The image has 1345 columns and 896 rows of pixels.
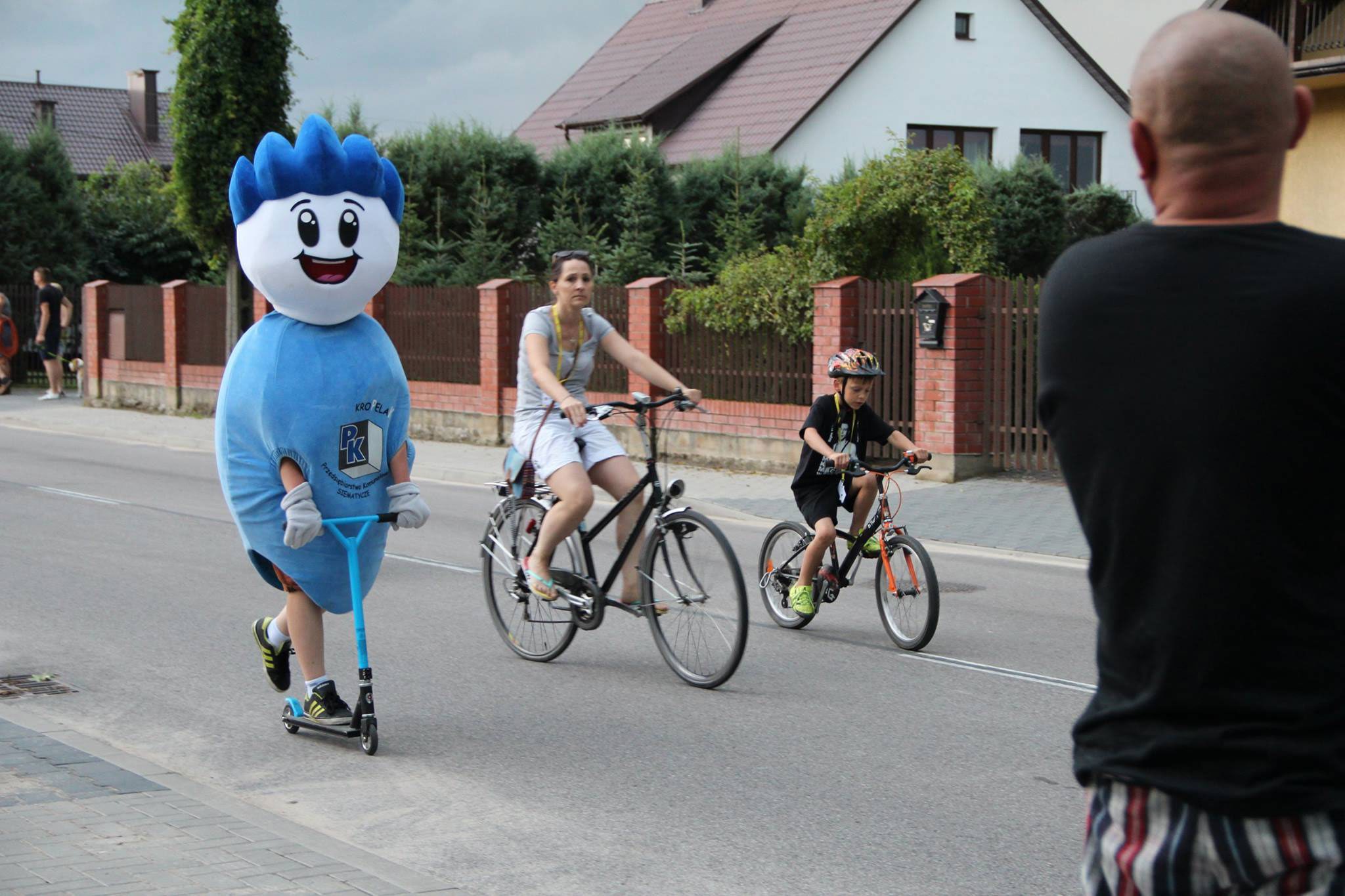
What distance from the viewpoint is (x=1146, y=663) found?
1992 mm

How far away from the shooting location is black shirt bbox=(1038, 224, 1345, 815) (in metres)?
1.88

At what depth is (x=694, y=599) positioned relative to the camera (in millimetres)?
6738

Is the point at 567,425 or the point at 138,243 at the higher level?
the point at 138,243

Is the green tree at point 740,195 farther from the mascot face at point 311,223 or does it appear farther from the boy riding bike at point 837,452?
the mascot face at point 311,223

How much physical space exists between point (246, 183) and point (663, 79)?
3207 cm

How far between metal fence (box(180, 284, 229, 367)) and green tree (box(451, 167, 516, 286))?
3869mm

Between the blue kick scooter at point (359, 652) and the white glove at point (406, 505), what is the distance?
3 cm

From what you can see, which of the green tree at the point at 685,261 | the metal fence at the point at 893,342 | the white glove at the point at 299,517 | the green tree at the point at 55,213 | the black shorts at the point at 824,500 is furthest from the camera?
the green tree at the point at 55,213

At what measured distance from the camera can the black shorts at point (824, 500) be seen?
7.88 metres

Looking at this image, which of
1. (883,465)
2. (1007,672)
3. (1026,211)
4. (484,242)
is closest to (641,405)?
(883,465)

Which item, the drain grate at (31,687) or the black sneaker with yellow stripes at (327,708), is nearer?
the black sneaker with yellow stripes at (327,708)

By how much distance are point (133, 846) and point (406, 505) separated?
1835 millimetres

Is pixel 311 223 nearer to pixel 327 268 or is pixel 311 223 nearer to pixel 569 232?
pixel 327 268

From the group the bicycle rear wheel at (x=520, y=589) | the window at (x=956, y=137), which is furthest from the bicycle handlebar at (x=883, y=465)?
the window at (x=956, y=137)
